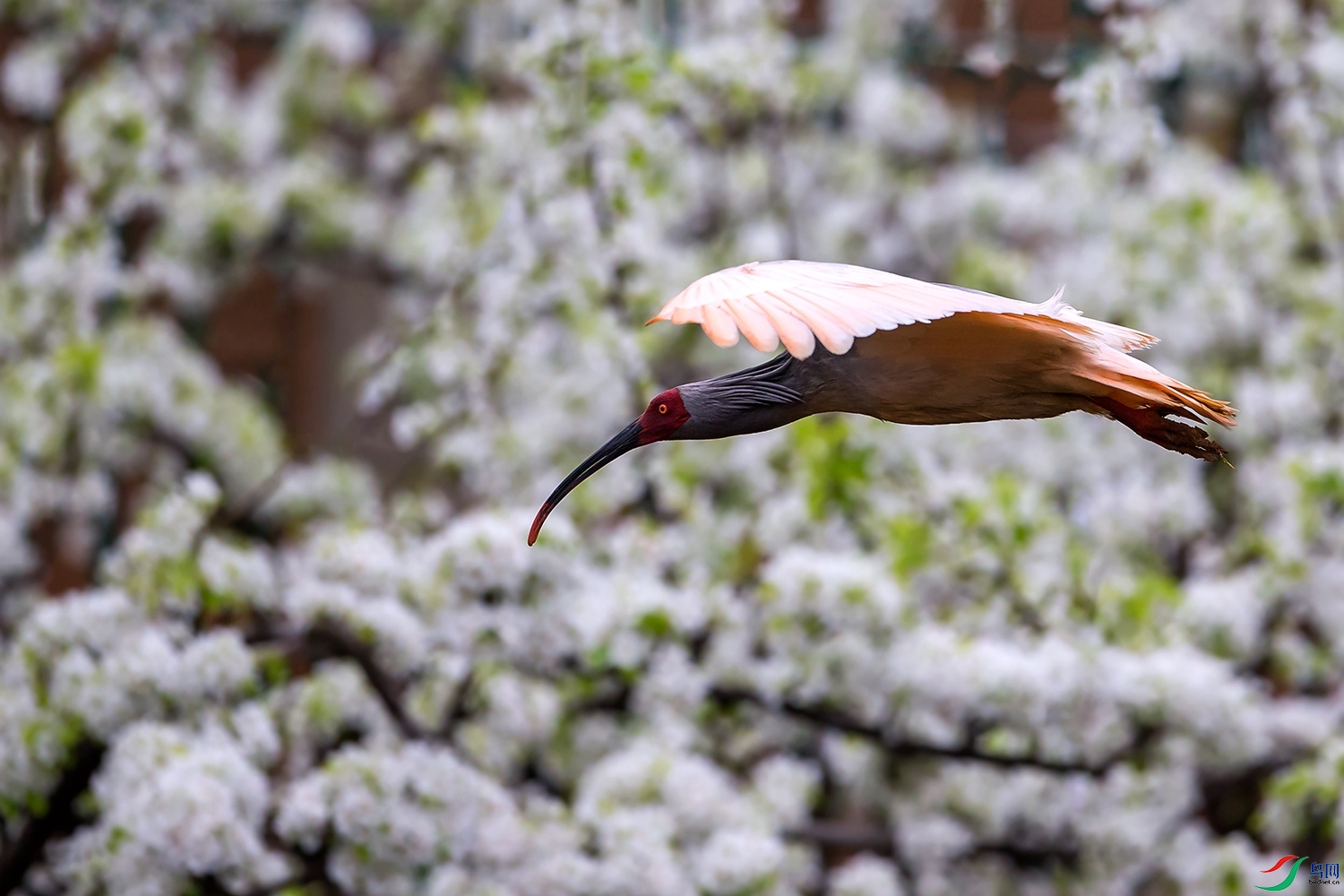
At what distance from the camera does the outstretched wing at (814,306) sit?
187 cm

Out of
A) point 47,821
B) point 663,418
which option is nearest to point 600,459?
point 663,418

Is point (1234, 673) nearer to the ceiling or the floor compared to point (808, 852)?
nearer to the ceiling

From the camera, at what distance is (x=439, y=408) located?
6074 millimetres

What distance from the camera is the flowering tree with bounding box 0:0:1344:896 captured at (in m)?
4.54

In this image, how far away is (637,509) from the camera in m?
6.05

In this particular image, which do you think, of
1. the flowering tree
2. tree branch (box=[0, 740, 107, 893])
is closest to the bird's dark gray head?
the flowering tree

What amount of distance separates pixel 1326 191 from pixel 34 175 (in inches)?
244

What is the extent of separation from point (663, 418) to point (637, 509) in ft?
12.2

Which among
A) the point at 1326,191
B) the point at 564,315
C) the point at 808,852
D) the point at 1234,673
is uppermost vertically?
the point at 1326,191

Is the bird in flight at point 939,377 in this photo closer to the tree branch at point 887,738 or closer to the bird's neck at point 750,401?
the bird's neck at point 750,401

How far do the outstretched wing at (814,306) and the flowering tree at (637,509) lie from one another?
8.43ft

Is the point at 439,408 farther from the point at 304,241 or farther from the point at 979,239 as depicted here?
the point at 979,239

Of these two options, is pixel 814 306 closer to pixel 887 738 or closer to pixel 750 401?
pixel 750 401

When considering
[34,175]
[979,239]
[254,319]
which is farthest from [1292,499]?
[254,319]
